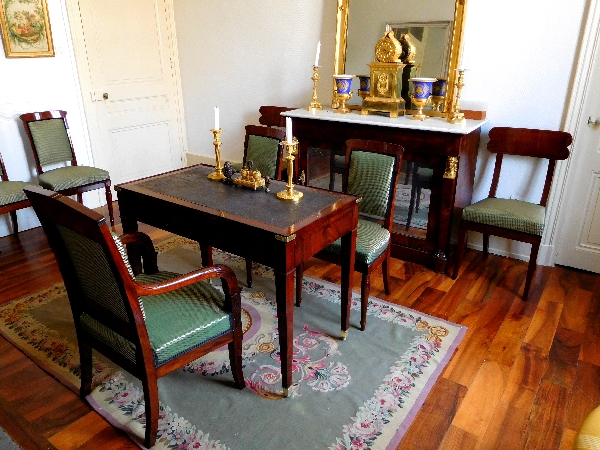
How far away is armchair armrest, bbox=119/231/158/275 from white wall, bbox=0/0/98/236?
2.05 metres

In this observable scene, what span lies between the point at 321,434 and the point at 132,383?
34.0 inches

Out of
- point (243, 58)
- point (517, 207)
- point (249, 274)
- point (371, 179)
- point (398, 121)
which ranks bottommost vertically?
Answer: point (249, 274)

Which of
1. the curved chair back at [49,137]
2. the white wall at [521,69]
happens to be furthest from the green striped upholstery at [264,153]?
the curved chair back at [49,137]

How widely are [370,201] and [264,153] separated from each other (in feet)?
2.43

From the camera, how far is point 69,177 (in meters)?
3.35

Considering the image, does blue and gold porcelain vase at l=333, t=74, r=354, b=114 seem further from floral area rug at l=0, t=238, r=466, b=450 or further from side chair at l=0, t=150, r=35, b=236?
side chair at l=0, t=150, r=35, b=236

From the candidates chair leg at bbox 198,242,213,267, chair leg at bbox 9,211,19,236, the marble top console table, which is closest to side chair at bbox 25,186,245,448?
chair leg at bbox 198,242,213,267

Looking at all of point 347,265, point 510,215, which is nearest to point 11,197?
point 347,265

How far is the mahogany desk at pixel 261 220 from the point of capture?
1.71 metres

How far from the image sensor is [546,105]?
2.84m

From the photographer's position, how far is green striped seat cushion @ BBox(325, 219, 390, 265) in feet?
7.26

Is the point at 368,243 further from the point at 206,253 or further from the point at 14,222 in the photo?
the point at 14,222

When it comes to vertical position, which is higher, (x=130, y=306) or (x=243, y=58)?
(x=243, y=58)

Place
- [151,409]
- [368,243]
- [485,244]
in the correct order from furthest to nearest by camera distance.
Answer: [485,244]
[368,243]
[151,409]
